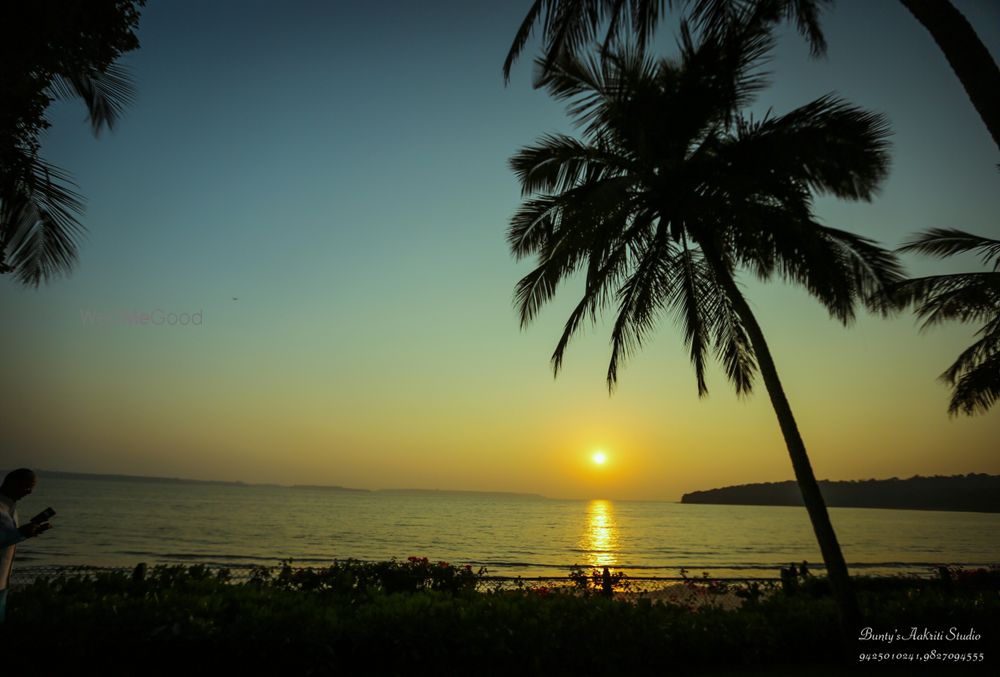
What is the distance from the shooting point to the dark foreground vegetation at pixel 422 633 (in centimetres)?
510

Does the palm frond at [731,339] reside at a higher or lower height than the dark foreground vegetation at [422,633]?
higher

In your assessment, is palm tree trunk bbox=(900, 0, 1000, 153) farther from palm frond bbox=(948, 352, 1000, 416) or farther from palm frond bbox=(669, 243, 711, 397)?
palm frond bbox=(948, 352, 1000, 416)

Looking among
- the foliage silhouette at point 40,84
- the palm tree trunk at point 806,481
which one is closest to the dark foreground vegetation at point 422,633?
the palm tree trunk at point 806,481

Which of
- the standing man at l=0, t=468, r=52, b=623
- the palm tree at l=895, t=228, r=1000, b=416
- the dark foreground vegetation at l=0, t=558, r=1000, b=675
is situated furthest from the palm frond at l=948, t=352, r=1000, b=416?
the standing man at l=0, t=468, r=52, b=623

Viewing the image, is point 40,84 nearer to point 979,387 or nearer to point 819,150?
point 819,150

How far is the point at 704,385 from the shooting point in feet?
36.6

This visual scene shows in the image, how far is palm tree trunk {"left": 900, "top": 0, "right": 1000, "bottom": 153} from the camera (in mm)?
4543

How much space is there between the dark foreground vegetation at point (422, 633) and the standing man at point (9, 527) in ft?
1.99

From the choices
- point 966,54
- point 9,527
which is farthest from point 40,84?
point 966,54

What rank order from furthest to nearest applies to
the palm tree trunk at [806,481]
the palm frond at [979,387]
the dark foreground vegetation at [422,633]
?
the palm frond at [979,387] → the palm tree trunk at [806,481] → the dark foreground vegetation at [422,633]

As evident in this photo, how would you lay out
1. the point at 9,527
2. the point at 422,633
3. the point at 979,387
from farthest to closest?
the point at 979,387
the point at 422,633
the point at 9,527

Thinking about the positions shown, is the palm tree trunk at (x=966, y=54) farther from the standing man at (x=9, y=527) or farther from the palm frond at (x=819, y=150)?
the standing man at (x=9, y=527)

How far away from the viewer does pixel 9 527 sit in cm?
470

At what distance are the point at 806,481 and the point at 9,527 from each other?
9.23 m
